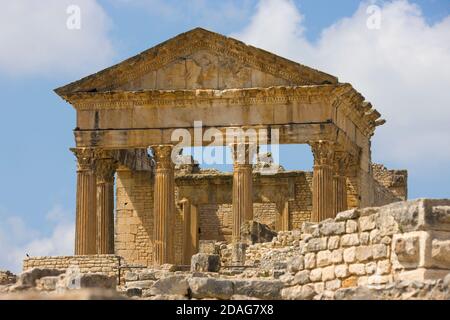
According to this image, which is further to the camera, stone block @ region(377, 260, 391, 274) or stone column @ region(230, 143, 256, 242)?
stone column @ region(230, 143, 256, 242)

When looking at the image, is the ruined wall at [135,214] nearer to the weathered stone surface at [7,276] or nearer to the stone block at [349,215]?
the weathered stone surface at [7,276]

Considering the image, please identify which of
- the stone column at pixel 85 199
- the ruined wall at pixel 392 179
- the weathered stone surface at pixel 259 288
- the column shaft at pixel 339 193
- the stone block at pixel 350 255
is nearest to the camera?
the stone block at pixel 350 255

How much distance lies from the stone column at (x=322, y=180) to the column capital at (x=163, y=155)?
438 cm

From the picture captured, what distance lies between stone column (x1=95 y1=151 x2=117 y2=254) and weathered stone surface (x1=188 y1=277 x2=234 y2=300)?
2592 cm

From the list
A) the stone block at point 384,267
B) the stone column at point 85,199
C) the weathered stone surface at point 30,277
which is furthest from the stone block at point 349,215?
the stone column at point 85,199

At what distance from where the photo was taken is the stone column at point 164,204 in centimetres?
4200

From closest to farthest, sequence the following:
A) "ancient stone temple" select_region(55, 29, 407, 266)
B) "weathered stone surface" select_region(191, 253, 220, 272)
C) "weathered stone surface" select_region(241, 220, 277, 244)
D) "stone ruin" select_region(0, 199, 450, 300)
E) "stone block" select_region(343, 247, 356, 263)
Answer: "stone ruin" select_region(0, 199, 450, 300)
"stone block" select_region(343, 247, 356, 263)
"weathered stone surface" select_region(191, 253, 220, 272)
"weathered stone surface" select_region(241, 220, 277, 244)
"ancient stone temple" select_region(55, 29, 407, 266)

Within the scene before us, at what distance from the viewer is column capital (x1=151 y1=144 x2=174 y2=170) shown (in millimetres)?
42375

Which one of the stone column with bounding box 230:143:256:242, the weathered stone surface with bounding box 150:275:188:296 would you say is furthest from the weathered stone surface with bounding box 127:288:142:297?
the stone column with bounding box 230:143:256:242

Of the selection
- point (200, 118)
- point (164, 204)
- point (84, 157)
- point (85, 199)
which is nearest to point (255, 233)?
point (164, 204)

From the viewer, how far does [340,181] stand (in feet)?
143

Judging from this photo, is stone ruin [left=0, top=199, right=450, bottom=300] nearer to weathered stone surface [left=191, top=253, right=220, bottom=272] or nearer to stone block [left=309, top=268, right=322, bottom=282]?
stone block [left=309, top=268, right=322, bottom=282]
